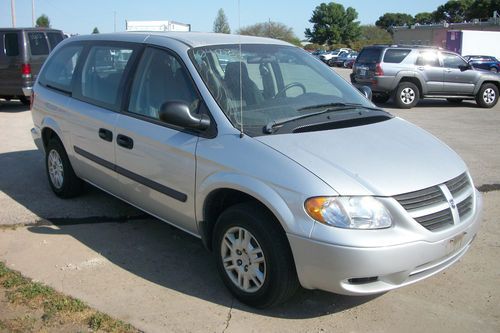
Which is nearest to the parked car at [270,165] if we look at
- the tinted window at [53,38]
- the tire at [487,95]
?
the tinted window at [53,38]

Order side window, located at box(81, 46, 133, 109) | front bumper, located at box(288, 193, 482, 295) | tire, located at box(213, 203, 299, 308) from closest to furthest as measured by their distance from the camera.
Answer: front bumper, located at box(288, 193, 482, 295) → tire, located at box(213, 203, 299, 308) → side window, located at box(81, 46, 133, 109)

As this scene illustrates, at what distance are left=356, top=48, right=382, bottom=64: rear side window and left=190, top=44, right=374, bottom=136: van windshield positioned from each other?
10.6m

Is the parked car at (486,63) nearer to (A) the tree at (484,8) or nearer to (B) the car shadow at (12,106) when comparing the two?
(B) the car shadow at (12,106)

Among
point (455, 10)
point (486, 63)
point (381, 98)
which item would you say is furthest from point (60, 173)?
point (455, 10)

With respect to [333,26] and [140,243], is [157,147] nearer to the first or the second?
[140,243]

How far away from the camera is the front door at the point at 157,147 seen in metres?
3.68

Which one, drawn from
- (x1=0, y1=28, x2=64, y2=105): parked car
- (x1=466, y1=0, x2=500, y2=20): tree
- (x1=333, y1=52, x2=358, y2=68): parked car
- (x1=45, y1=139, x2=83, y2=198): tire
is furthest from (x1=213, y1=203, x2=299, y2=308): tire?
(x1=466, y1=0, x2=500, y2=20): tree

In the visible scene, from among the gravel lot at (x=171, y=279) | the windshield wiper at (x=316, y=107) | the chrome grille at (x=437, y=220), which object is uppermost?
the windshield wiper at (x=316, y=107)

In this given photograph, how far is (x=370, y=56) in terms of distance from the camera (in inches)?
580

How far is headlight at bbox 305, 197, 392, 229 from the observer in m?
2.88

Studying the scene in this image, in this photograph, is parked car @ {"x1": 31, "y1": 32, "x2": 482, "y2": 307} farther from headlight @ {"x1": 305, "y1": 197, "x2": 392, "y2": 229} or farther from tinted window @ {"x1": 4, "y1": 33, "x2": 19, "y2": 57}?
tinted window @ {"x1": 4, "y1": 33, "x2": 19, "y2": 57}

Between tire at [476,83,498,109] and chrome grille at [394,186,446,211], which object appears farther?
tire at [476,83,498,109]

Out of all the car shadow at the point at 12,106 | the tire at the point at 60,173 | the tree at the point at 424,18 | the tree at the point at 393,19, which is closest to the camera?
the tire at the point at 60,173

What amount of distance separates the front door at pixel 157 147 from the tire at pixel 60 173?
1.26 metres
